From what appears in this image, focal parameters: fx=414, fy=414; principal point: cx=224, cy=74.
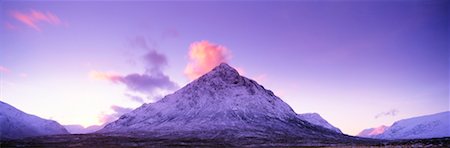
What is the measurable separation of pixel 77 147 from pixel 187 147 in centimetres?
3837

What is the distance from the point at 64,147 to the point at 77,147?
471cm

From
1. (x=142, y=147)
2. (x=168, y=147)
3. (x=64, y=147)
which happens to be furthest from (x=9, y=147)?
(x=168, y=147)

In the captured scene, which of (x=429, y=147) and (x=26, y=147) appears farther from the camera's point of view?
(x=26, y=147)

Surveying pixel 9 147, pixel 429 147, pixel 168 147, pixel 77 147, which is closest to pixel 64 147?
pixel 77 147

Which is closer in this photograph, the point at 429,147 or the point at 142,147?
the point at 429,147

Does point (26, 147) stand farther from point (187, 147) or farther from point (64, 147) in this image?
point (187, 147)

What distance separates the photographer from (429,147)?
95.4 m

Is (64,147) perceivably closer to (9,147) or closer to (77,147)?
(77,147)

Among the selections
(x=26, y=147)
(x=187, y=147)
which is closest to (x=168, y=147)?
(x=187, y=147)

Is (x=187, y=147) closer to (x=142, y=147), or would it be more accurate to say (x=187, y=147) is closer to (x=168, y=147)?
(x=168, y=147)

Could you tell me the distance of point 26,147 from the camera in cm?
13900

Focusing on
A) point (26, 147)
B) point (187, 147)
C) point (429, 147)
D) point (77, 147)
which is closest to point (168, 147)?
point (187, 147)

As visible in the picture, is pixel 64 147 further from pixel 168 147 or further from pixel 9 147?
pixel 168 147

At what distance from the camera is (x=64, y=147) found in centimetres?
14538
